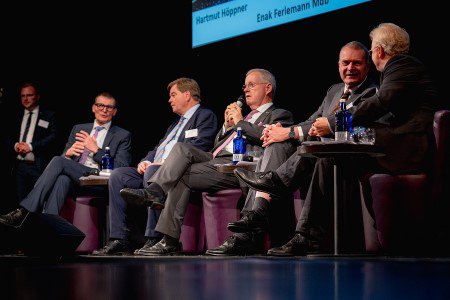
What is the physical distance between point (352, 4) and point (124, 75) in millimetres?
2838

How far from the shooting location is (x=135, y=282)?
1836 millimetres

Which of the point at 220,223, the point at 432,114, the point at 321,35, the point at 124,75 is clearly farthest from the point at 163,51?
the point at 432,114

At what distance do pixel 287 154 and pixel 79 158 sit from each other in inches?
91.6

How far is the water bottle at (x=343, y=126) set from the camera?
3.26 m

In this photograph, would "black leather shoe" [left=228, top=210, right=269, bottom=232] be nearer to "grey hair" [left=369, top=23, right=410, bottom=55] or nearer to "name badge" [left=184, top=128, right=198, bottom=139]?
"grey hair" [left=369, top=23, right=410, bottom=55]

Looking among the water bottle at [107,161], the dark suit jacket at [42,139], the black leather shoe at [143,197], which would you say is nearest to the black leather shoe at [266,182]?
the black leather shoe at [143,197]

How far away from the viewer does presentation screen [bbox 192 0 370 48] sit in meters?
4.96

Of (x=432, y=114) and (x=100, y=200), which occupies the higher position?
(x=432, y=114)

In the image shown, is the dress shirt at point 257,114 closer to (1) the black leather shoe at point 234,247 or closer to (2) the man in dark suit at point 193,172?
(2) the man in dark suit at point 193,172

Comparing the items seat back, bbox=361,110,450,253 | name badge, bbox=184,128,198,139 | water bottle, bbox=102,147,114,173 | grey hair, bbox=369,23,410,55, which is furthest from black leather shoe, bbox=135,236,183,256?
grey hair, bbox=369,23,410,55

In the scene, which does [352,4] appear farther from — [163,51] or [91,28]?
[91,28]

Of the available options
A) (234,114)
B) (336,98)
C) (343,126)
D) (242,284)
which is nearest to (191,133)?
(234,114)

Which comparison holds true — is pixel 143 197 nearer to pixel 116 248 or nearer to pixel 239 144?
pixel 239 144

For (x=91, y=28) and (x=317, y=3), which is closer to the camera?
(x=317, y=3)
